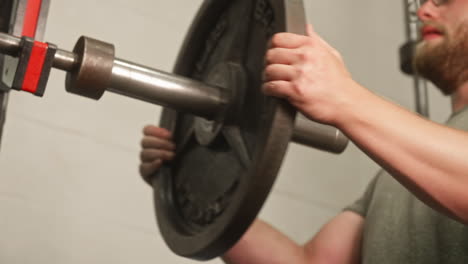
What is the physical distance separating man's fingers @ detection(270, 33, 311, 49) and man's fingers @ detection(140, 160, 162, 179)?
0.45 m

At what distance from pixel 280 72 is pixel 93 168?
86 cm

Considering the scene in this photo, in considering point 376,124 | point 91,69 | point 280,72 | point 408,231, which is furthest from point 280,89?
point 408,231

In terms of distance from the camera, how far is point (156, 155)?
1.12 metres

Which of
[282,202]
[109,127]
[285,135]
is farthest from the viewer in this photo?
[282,202]

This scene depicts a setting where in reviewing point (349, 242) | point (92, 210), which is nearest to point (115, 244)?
point (92, 210)

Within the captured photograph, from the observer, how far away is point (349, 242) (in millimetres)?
1236

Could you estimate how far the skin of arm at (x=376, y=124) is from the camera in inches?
29.5

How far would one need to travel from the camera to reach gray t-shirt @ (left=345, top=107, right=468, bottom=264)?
948 mm

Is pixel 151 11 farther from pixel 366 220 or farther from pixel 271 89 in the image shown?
pixel 271 89

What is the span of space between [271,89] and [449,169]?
26 cm

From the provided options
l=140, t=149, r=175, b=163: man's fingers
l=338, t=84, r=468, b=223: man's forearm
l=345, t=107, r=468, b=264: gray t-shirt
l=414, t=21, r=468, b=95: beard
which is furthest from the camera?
l=414, t=21, r=468, b=95: beard

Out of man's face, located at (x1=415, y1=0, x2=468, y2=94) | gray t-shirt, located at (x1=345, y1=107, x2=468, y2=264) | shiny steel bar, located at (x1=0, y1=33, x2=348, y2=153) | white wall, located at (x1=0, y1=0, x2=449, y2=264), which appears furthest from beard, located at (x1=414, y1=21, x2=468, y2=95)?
white wall, located at (x1=0, y1=0, x2=449, y2=264)

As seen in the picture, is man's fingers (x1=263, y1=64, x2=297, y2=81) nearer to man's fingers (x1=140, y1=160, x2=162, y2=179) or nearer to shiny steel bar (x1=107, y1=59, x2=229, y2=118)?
shiny steel bar (x1=107, y1=59, x2=229, y2=118)

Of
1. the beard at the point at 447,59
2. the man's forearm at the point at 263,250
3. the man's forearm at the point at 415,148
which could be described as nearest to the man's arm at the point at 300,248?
the man's forearm at the point at 263,250
